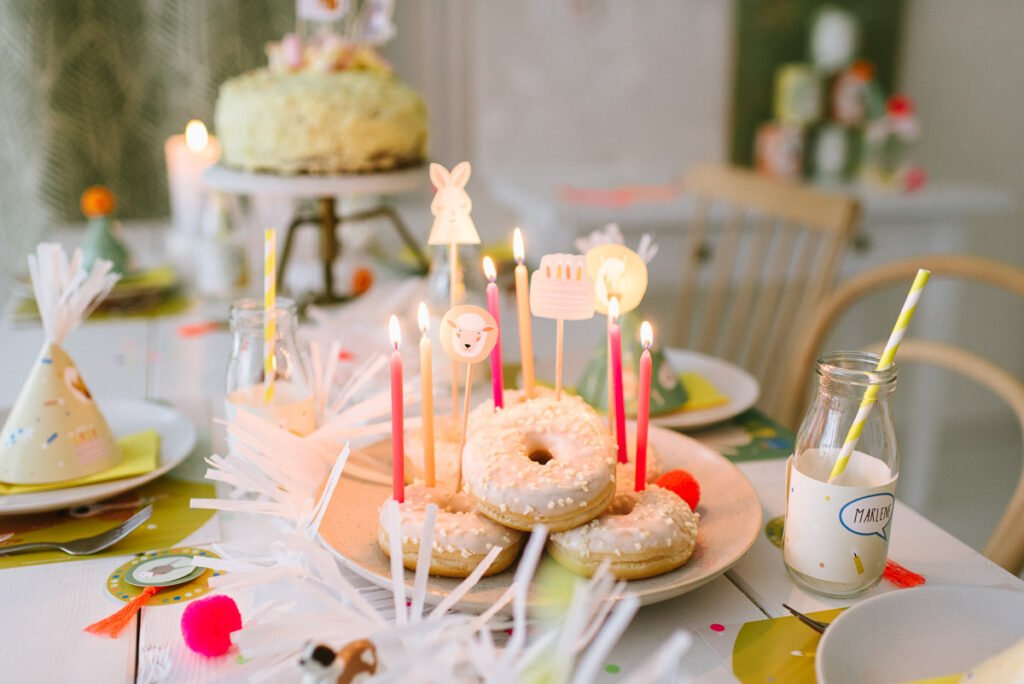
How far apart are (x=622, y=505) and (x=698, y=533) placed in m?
0.08

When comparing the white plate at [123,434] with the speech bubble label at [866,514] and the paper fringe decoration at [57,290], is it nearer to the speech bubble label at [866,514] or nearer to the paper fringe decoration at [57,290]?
the paper fringe decoration at [57,290]

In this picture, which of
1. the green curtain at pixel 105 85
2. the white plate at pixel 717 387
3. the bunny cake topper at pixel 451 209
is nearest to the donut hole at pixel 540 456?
the bunny cake topper at pixel 451 209

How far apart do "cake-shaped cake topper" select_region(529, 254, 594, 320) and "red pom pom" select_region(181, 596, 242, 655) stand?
0.34 meters

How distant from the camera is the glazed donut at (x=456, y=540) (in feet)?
2.29

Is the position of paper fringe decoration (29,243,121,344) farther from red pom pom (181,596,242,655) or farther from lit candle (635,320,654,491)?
lit candle (635,320,654,491)

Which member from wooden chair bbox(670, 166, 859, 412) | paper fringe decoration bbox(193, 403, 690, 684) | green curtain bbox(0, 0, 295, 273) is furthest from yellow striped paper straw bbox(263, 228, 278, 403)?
green curtain bbox(0, 0, 295, 273)

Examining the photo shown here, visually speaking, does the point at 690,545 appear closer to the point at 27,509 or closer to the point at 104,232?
the point at 27,509

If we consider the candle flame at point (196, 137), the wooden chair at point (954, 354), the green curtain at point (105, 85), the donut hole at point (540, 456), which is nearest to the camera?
the donut hole at point (540, 456)

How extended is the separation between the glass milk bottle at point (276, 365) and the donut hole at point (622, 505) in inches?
13.8

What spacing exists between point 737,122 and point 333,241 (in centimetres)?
168

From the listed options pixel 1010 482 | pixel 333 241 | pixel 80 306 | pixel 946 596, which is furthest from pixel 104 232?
pixel 1010 482

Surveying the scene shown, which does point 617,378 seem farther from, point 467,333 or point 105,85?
point 105,85

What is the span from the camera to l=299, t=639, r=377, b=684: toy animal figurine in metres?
0.54

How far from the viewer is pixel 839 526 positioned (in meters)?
0.73
